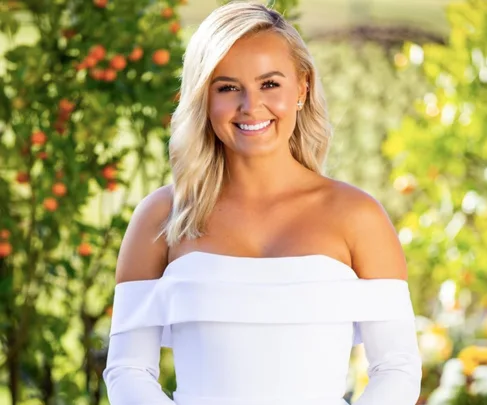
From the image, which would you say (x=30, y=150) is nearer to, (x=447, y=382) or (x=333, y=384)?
(x=447, y=382)

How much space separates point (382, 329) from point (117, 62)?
2.29 m

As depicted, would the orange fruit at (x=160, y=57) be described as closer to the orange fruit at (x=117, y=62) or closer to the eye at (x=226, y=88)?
the orange fruit at (x=117, y=62)

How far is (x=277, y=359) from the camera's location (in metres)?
2.54

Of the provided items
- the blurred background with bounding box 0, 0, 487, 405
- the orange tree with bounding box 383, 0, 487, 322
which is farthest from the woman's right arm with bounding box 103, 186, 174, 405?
the orange tree with bounding box 383, 0, 487, 322

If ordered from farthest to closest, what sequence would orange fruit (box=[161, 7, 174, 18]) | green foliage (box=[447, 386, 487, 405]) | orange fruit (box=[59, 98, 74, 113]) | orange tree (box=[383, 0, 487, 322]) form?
orange tree (box=[383, 0, 487, 322]), green foliage (box=[447, 386, 487, 405]), orange fruit (box=[161, 7, 174, 18]), orange fruit (box=[59, 98, 74, 113])

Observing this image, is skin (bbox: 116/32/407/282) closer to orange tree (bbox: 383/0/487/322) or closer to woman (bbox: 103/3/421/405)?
woman (bbox: 103/3/421/405)

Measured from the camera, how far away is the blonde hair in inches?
102

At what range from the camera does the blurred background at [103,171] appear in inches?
185

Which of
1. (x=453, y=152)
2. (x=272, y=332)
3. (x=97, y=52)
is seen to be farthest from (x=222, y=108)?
(x=453, y=152)

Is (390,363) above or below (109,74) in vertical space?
below

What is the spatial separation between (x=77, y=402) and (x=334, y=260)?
2.62 metres

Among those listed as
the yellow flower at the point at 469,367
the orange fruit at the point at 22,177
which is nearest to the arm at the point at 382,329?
the orange fruit at the point at 22,177

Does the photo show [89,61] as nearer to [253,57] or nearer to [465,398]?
[465,398]

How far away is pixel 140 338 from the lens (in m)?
2.65
